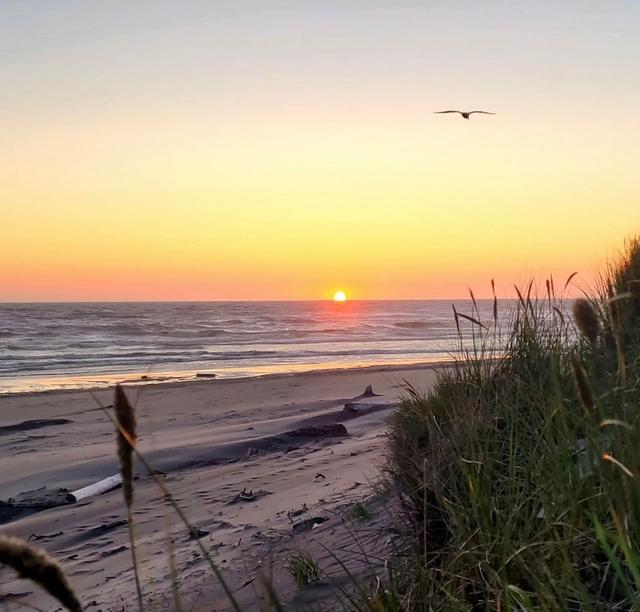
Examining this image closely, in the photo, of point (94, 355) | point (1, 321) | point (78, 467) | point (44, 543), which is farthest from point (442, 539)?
point (1, 321)

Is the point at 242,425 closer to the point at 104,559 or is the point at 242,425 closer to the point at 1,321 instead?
the point at 104,559

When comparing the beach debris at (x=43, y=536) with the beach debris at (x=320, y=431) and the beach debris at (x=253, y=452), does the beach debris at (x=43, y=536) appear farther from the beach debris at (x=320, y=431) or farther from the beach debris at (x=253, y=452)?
the beach debris at (x=320, y=431)

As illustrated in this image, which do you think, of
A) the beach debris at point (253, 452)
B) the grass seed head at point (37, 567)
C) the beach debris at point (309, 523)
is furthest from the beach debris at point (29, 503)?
the grass seed head at point (37, 567)

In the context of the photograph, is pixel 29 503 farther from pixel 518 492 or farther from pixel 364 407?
pixel 518 492

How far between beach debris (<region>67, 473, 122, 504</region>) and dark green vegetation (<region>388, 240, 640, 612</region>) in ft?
12.9

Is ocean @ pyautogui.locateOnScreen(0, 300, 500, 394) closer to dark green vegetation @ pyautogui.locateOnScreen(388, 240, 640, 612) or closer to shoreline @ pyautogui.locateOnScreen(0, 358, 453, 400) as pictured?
shoreline @ pyautogui.locateOnScreen(0, 358, 453, 400)

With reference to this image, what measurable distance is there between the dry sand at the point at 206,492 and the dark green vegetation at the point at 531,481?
18.5 inches

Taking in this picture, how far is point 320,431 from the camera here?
9.80 meters

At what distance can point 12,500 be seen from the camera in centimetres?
753

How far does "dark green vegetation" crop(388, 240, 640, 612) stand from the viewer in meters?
1.86

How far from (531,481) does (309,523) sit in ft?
8.29

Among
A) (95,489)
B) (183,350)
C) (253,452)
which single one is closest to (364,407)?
(253,452)

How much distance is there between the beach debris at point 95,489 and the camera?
291 inches

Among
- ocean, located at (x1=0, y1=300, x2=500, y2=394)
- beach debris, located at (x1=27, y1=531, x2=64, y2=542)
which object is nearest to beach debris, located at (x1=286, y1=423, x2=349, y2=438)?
beach debris, located at (x1=27, y1=531, x2=64, y2=542)
